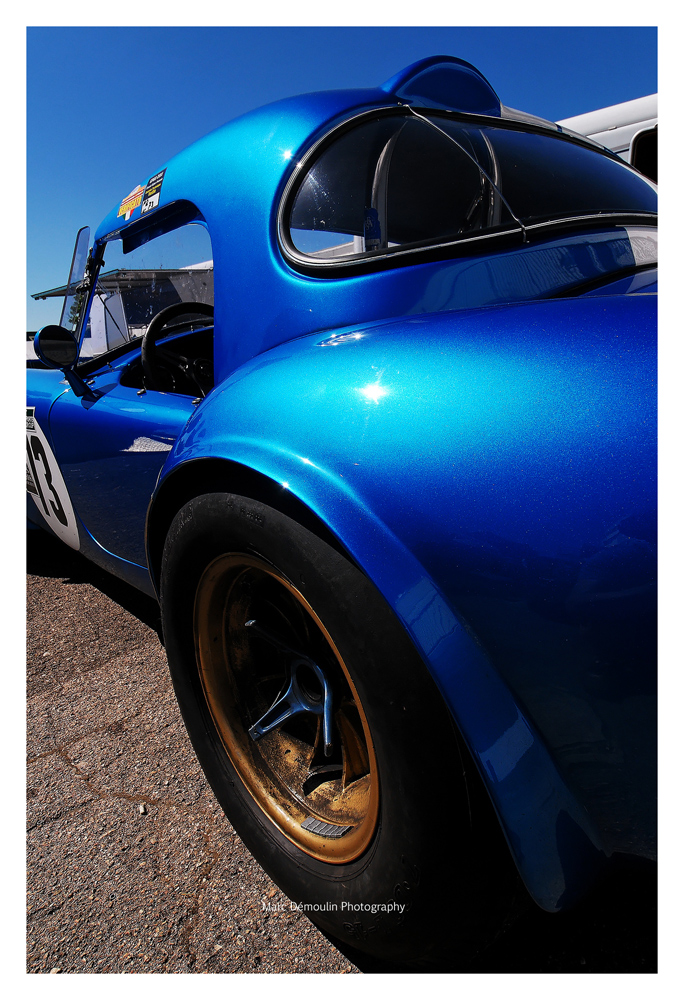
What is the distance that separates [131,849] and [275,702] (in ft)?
1.81

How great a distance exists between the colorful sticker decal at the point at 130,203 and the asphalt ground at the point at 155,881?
5.87ft

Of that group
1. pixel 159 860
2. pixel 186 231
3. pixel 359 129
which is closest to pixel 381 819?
pixel 159 860

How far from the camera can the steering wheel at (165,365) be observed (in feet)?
7.26

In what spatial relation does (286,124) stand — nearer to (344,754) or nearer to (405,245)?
(405,245)

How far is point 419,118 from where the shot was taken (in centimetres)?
157

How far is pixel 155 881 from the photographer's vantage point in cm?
139

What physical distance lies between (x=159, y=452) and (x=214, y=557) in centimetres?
63

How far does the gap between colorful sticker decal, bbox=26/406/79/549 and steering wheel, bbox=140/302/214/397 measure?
59cm

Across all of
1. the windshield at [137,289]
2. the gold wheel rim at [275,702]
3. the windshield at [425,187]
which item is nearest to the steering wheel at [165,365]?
the windshield at [137,289]

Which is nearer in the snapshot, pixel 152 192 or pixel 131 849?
pixel 131 849

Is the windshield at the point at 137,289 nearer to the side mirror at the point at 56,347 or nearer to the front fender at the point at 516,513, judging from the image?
the side mirror at the point at 56,347

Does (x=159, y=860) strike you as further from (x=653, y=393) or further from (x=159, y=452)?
(x=653, y=393)

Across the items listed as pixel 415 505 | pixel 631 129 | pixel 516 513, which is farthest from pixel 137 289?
pixel 631 129

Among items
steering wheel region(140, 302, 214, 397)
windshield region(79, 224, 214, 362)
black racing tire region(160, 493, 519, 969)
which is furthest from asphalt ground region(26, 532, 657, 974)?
windshield region(79, 224, 214, 362)
